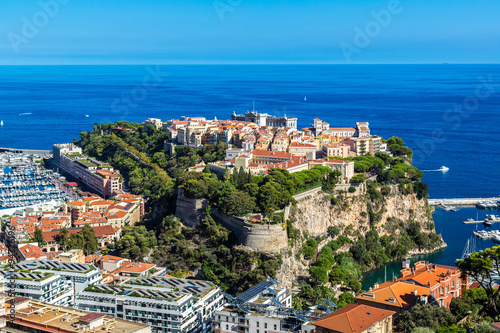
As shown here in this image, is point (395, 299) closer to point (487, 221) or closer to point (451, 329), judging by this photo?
point (451, 329)

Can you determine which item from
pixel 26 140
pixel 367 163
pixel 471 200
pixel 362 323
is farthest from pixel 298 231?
pixel 26 140

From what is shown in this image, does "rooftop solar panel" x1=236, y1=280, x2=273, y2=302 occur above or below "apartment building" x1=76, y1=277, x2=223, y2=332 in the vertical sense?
above

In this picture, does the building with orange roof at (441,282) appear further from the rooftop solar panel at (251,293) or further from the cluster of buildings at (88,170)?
the cluster of buildings at (88,170)

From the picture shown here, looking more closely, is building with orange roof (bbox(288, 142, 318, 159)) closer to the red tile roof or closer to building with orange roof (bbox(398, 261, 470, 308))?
the red tile roof

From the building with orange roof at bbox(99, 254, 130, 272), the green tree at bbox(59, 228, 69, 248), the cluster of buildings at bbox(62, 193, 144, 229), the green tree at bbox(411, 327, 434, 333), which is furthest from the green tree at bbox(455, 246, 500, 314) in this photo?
the cluster of buildings at bbox(62, 193, 144, 229)

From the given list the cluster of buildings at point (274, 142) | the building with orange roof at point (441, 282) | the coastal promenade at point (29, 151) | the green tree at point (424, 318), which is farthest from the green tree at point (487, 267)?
the coastal promenade at point (29, 151)

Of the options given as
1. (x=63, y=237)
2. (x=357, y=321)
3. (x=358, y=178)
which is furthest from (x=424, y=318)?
(x=63, y=237)

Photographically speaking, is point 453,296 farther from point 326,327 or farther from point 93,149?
point 93,149
